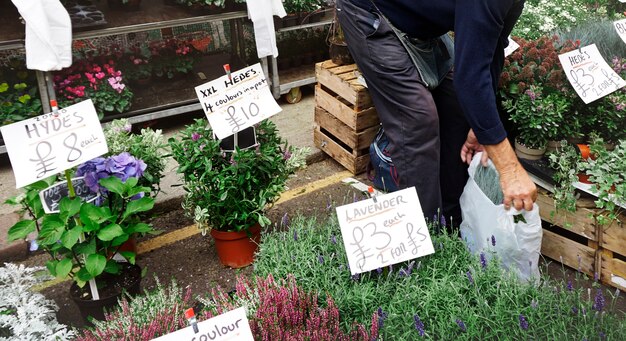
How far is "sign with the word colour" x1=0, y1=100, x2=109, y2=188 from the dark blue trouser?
121 cm

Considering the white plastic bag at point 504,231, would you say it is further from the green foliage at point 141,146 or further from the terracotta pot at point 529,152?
the green foliage at point 141,146

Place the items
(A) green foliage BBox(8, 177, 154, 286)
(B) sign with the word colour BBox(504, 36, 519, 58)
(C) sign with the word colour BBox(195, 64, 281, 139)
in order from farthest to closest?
(B) sign with the word colour BBox(504, 36, 519, 58) < (C) sign with the word colour BBox(195, 64, 281, 139) < (A) green foliage BBox(8, 177, 154, 286)

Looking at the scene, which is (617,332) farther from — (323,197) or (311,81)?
(311,81)

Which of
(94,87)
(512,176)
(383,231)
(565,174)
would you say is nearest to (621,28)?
(565,174)

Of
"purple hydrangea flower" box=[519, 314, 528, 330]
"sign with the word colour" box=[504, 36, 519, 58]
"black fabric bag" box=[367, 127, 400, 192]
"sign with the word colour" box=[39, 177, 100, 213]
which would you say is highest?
"sign with the word colour" box=[504, 36, 519, 58]

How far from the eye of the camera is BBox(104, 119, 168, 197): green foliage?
2840 mm

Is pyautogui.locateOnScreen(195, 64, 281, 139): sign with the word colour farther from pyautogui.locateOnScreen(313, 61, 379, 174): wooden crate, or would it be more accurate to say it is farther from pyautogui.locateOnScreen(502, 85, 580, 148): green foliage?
pyautogui.locateOnScreen(502, 85, 580, 148): green foliage

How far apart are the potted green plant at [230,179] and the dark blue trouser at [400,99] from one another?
1.78 ft

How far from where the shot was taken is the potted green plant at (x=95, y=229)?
2225 mm

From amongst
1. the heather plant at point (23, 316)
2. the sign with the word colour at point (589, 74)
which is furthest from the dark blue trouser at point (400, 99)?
the heather plant at point (23, 316)

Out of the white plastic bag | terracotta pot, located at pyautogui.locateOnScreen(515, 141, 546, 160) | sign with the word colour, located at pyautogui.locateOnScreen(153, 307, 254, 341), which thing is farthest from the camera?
terracotta pot, located at pyautogui.locateOnScreen(515, 141, 546, 160)

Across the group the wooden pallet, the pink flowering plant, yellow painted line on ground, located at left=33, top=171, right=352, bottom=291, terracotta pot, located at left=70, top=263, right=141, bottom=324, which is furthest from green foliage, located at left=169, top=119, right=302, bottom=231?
the pink flowering plant

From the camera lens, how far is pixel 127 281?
253 cm

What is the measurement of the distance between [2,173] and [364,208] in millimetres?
3005
